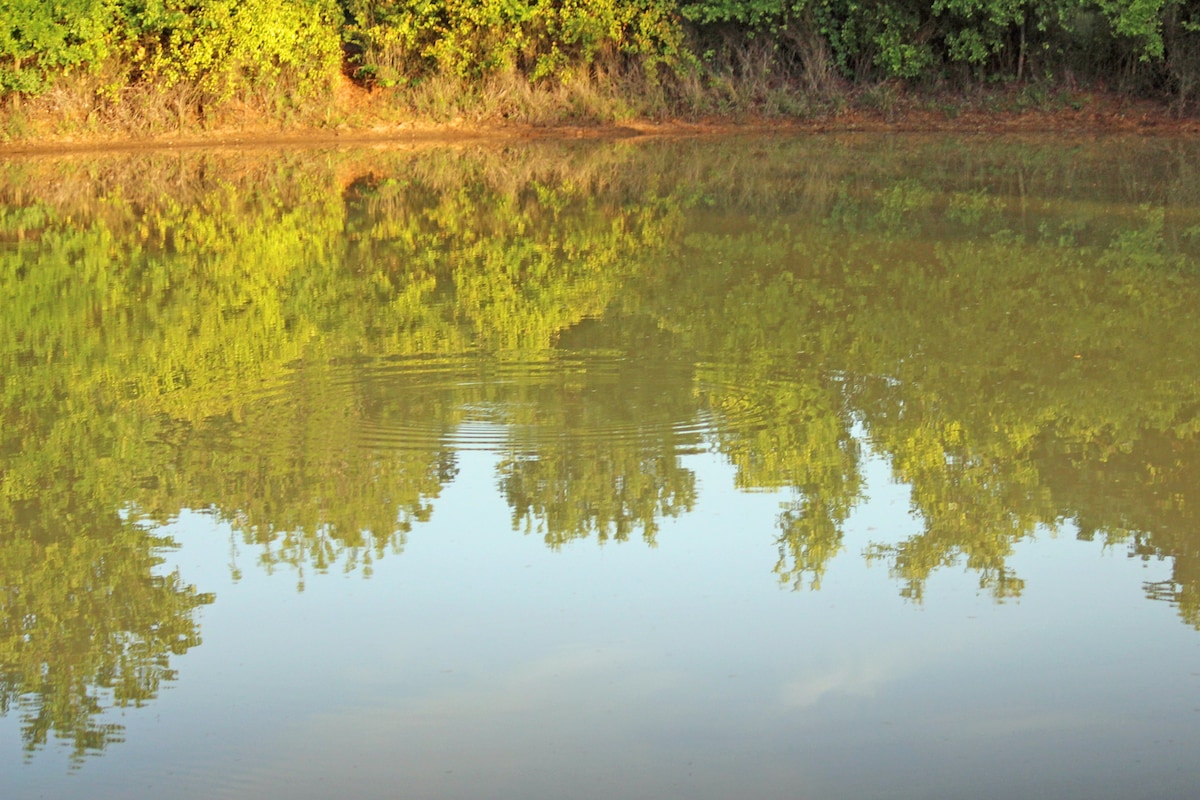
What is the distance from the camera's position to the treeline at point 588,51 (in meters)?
25.6

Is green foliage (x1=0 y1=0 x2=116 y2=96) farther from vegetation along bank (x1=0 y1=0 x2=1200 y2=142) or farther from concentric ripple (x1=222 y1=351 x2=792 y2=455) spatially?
concentric ripple (x1=222 y1=351 x2=792 y2=455)

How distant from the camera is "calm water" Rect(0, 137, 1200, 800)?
4559 millimetres

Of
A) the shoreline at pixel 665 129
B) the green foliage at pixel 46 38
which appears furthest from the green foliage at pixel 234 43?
the shoreline at pixel 665 129

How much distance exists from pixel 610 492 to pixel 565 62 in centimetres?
2227

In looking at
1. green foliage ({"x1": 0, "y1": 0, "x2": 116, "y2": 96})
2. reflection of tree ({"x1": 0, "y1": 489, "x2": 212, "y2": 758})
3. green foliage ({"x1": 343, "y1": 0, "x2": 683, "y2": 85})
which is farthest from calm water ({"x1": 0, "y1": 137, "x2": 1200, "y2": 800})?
green foliage ({"x1": 343, "y1": 0, "x2": 683, "y2": 85})

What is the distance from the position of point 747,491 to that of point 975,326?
3.69 meters

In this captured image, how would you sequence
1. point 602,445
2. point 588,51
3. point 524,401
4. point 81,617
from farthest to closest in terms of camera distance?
point 588,51, point 524,401, point 602,445, point 81,617

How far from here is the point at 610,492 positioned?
6.82 metres

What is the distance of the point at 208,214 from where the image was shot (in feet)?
56.5

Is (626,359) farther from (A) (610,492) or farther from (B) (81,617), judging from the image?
(B) (81,617)

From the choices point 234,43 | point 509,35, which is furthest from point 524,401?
point 509,35

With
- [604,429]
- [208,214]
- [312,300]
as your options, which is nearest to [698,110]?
[208,214]

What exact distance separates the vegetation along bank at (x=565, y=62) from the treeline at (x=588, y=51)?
0.04 m

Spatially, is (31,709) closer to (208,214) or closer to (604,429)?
(604,429)
